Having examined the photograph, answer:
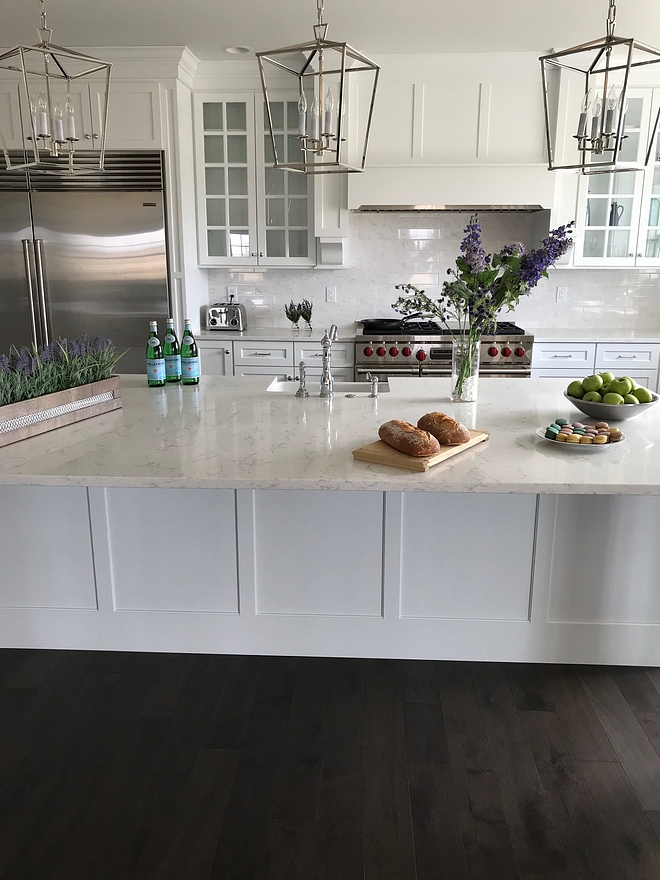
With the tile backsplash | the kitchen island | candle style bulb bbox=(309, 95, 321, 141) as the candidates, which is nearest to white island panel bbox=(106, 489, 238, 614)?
the kitchen island

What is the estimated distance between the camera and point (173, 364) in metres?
2.95

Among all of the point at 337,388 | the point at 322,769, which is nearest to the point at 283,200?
the point at 337,388

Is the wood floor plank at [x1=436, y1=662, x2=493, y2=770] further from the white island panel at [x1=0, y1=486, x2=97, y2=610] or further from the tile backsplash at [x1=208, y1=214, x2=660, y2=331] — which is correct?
the tile backsplash at [x1=208, y1=214, x2=660, y2=331]

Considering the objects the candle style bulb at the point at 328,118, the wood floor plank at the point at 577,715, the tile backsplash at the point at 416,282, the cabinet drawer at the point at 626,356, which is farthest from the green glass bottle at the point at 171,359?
the cabinet drawer at the point at 626,356

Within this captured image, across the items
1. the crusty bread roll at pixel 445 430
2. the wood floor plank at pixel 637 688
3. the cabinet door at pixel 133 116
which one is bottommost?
the wood floor plank at pixel 637 688

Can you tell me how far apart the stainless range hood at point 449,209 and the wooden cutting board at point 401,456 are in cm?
299

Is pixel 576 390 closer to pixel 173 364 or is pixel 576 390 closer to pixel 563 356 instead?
pixel 173 364

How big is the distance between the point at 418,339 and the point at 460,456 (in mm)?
2739

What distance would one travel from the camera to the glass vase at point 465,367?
253 cm

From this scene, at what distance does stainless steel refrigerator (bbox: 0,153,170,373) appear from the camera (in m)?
4.35

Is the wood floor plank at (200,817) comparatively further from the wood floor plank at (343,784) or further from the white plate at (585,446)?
the white plate at (585,446)

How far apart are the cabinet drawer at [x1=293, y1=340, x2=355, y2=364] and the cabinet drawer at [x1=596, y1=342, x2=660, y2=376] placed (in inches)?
64.5

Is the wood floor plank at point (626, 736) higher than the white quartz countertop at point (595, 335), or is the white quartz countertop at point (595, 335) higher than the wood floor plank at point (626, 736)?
the white quartz countertop at point (595, 335)

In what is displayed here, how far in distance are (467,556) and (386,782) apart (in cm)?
74
